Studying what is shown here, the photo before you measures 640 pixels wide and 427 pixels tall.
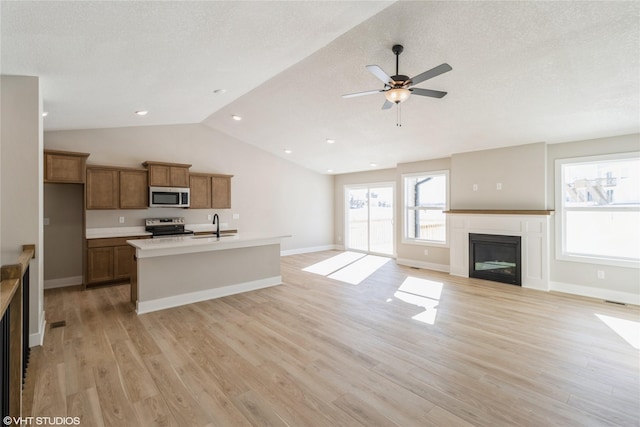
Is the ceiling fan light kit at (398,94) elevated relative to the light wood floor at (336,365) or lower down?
elevated

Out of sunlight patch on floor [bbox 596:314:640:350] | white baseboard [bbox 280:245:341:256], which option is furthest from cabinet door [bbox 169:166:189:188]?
sunlight patch on floor [bbox 596:314:640:350]

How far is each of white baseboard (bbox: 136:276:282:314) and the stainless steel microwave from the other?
2.27 m

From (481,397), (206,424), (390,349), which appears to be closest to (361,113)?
(390,349)

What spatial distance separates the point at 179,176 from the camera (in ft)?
19.4

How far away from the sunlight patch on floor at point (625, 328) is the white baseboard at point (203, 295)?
173 inches

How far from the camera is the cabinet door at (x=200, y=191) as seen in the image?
244 inches

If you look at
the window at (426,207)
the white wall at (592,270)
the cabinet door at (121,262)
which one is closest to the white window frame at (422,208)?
the window at (426,207)

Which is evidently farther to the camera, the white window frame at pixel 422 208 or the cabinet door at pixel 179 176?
the white window frame at pixel 422 208

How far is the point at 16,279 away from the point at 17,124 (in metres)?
1.91

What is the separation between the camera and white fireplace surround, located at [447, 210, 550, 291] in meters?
4.89

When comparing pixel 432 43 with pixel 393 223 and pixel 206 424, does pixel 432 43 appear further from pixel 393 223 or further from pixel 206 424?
pixel 393 223

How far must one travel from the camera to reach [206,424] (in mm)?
1874

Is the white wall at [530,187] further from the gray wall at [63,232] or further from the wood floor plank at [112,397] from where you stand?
the gray wall at [63,232]

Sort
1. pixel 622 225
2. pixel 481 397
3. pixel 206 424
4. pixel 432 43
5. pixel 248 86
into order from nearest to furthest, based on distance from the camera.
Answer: pixel 206 424 < pixel 481 397 < pixel 432 43 < pixel 248 86 < pixel 622 225
